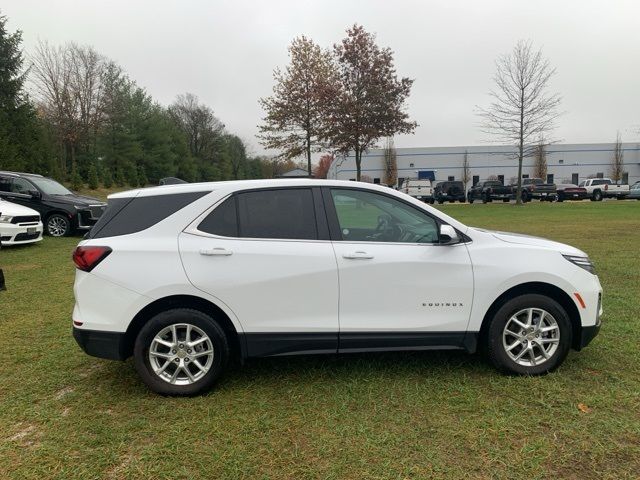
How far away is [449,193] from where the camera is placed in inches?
1449

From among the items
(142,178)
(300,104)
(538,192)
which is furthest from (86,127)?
(538,192)

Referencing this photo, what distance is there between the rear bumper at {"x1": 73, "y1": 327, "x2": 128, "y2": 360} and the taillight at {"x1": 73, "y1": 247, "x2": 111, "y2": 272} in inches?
19.5

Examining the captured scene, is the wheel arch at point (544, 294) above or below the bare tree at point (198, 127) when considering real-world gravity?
below

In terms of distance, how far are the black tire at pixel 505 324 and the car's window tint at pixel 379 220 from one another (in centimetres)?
83

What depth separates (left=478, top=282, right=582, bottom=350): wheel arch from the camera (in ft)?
12.3

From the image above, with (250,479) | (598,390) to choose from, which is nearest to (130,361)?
(250,479)

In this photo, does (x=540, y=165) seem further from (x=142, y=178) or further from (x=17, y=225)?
(x=17, y=225)

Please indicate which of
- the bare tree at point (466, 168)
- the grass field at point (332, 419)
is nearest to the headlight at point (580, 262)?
the grass field at point (332, 419)

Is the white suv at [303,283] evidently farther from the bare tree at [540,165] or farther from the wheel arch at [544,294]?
the bare tree at [540,165]

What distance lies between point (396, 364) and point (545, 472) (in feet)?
5.30

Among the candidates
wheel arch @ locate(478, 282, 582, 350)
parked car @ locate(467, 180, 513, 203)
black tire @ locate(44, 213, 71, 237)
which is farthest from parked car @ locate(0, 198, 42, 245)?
parked car @ locate(467, 180, 513, 203)

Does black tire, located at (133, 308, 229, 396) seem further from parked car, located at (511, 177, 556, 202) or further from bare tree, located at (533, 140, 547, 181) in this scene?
bare tree, located at (533, 140, 547, 181)

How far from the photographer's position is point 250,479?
2.61 m

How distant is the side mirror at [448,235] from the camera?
357cm
